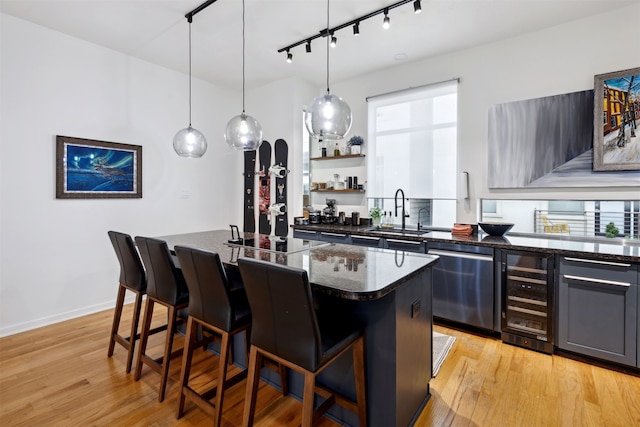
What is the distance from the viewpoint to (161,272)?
227 centimetres

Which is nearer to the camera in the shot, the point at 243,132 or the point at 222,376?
the point at 222,376

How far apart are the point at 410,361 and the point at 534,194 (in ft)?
8.44

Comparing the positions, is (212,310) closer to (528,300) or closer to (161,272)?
(161,272)

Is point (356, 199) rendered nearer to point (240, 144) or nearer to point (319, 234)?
point (319, 234)

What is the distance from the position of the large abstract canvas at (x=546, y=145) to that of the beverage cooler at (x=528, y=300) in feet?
3.24

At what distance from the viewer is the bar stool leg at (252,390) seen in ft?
5.37

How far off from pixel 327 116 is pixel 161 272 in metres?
1.60

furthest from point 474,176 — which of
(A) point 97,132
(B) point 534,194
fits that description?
(A) point 97,132

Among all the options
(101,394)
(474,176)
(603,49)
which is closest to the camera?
(101,394)

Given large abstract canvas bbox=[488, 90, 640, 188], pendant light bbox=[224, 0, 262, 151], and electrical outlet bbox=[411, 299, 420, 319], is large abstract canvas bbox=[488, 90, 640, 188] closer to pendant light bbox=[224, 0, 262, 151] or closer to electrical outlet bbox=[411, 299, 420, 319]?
electrical outlet bbox=[411, 299, 420, 319]

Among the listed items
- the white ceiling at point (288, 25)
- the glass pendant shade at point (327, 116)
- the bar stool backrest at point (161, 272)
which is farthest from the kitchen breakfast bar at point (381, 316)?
the white ceiling at point (288, 25)

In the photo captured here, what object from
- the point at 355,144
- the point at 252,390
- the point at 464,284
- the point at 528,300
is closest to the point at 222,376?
the point at 252,390

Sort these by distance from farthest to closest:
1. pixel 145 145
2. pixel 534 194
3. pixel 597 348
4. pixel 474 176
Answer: pixel 145 145, pixel 474 176, pixel 534 194, pixel 597 348

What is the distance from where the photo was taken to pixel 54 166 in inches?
139
